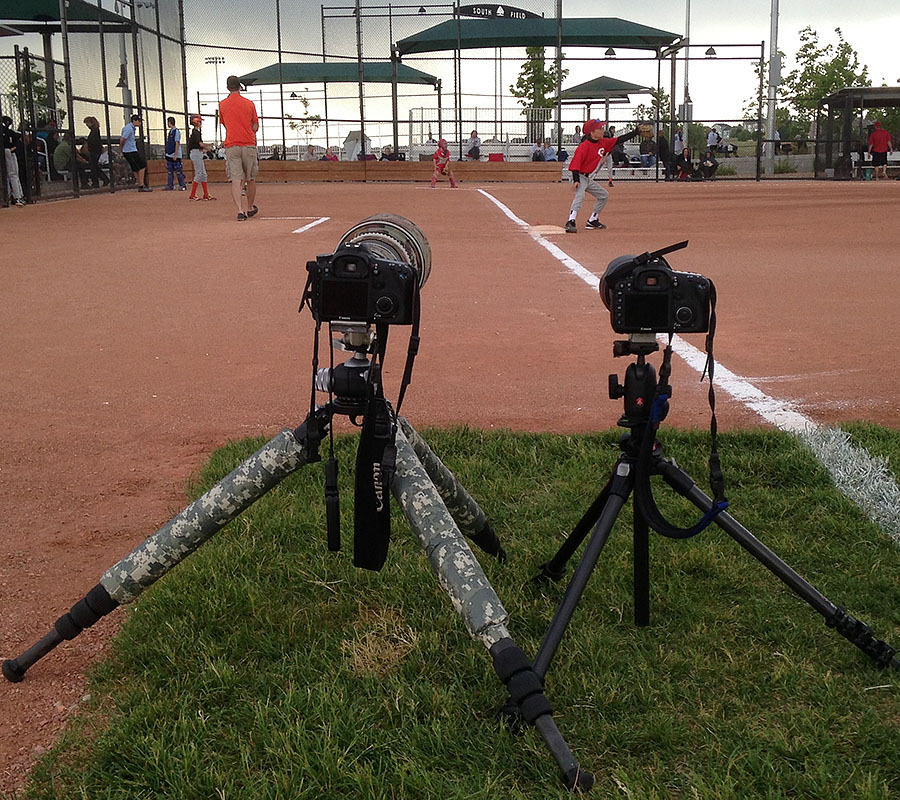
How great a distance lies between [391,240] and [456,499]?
0.87 metres

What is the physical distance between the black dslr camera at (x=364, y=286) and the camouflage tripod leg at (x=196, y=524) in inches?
13.3

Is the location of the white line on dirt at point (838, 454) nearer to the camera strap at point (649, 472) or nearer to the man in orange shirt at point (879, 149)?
the camera strap at point (649, 472)

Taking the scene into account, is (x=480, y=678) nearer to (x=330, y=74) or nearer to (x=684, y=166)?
(x=684, y=166)

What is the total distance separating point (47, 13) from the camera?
28.8 meters

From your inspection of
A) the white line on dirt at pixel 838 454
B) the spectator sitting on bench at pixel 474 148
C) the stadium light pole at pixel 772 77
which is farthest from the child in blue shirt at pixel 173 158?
the white line on dirt at pixel 838 454

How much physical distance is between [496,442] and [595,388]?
135cm

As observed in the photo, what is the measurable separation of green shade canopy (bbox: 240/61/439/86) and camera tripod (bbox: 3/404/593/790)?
38.7 m

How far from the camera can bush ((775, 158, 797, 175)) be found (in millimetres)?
42125

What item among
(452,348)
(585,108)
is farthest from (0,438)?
(585,108)

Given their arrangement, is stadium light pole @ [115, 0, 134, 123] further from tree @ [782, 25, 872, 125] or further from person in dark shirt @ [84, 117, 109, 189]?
tree @ [782, 25, 872, 125]

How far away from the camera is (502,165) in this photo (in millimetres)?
36719

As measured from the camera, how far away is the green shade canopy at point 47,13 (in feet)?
92.0

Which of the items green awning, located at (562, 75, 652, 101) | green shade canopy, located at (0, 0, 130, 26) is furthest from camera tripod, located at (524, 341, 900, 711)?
green awning, located at (562, 75, 652, 101)

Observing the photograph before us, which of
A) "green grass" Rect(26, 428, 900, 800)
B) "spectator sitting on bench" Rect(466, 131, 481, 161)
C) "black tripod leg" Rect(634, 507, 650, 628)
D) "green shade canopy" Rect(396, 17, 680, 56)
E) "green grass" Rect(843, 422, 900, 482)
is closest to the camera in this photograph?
"green grass" Rect(26, 428, 900, 800)
